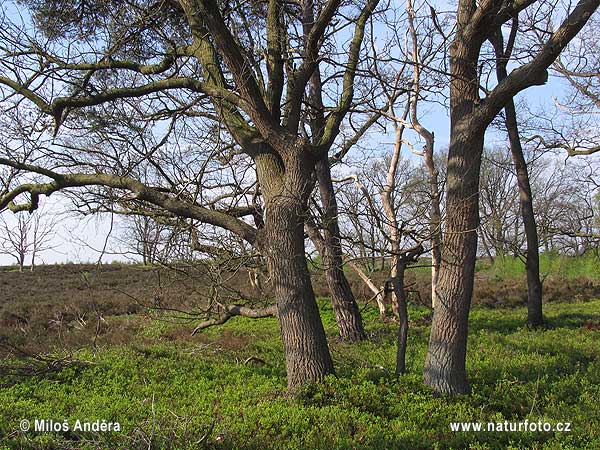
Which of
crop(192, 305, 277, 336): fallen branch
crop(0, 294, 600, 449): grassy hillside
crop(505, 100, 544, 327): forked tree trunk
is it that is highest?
crop(505, 100, 544, 327): forked tree trunk

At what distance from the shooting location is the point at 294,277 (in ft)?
18.8

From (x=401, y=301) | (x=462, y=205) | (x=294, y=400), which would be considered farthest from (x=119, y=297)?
(x=462, y=205)

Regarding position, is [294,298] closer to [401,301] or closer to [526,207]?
[401,301]

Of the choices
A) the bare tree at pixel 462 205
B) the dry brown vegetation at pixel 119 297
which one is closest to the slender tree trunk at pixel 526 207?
the dry brown vegetation at pixel 119 297

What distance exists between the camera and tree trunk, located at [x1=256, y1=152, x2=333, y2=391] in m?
5.66

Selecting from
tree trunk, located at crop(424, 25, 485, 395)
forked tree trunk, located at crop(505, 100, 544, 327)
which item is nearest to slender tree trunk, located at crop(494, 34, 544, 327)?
forked tree trunk, located at crop(505, 100, 544, 327)

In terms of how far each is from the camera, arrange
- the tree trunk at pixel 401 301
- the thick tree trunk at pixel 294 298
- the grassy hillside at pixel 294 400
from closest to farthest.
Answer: the grassy hillside at pixel 294 400 < the thick tree trunk at pixel 294 298 < the tree trunk at pixel 401 301

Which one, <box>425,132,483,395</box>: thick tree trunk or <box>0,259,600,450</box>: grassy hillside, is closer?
<box>0,259,600,450</box>: grassy hillside

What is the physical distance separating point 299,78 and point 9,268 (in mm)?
30255

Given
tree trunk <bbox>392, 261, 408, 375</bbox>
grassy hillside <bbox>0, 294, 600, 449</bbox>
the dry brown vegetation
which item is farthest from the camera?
the dry brown vegetation

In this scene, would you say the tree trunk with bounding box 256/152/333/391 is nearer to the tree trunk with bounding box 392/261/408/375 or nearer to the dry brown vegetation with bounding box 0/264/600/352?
the tree trunk with bounding box 392/261/408/375

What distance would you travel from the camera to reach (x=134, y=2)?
685 centimetres

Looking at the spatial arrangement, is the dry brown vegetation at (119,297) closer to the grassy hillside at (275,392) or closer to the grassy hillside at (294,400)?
the grassy hillside at (275,392)

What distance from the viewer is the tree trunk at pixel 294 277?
Answer: 566 centimetres
